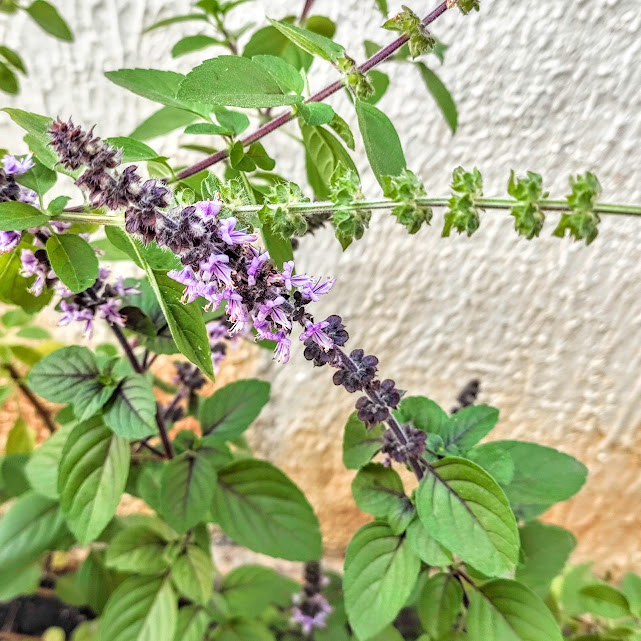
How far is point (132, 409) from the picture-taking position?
0.42 metres

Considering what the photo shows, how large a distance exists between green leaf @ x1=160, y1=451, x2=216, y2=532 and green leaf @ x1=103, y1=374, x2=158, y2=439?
6 cm

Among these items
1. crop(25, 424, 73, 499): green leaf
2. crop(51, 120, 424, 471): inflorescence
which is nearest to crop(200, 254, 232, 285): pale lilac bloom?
crop(51, 120, 424, 471): inflorescence

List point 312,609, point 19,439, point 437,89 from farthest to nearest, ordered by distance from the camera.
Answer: point 19,439
point 312,609
point 437,89

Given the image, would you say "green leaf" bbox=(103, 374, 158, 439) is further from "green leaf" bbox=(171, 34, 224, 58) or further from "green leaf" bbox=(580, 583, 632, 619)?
"green leaf" bbox=(580, 583, 632, 619)

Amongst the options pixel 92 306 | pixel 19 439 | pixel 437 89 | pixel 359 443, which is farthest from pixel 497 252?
pixel 19 439

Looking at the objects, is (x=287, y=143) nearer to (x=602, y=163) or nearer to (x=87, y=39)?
(x=87, y=39)

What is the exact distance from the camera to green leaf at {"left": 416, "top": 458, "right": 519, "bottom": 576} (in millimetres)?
337

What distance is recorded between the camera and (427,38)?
0.32 meters

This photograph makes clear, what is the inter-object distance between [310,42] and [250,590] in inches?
23.4

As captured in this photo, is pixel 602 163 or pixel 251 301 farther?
pixel 602 163

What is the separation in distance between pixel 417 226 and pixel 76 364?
0.31 metres

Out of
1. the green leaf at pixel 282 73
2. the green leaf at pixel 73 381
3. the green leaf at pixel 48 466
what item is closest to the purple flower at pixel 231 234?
the green leaf at pixel 282 73

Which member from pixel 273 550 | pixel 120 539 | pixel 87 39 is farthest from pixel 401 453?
pixel 87 39

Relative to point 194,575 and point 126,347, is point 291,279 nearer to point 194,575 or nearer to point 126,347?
point 126,347
